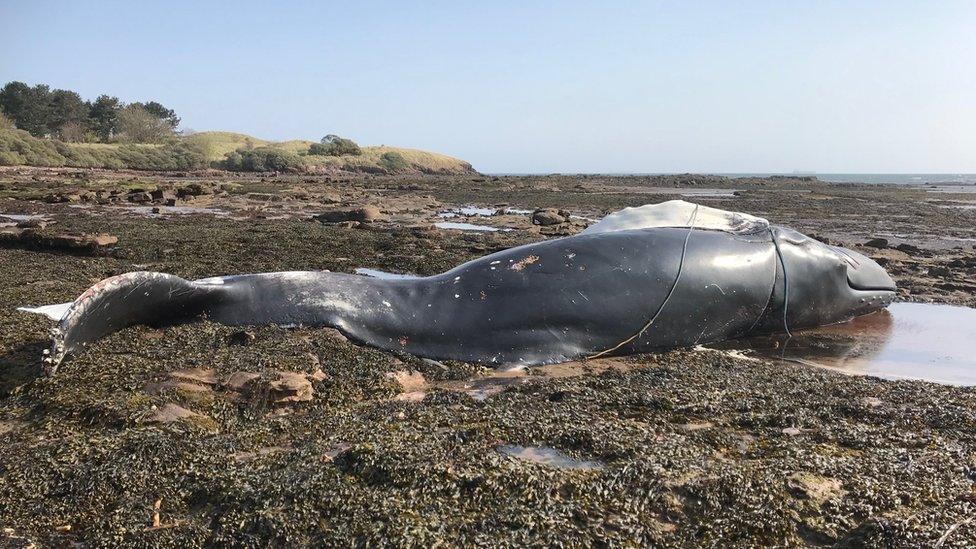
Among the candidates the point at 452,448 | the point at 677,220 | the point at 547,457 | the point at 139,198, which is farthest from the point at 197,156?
the point at 547,457

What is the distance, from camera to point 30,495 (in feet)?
8.34

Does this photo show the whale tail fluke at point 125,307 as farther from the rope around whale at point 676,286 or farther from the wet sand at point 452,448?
the rope around whale at point 676,286

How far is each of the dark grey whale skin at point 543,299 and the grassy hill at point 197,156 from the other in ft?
141

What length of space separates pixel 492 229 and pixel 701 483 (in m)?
12.2

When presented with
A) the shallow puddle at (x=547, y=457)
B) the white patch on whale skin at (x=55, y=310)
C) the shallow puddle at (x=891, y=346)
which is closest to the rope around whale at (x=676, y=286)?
the shallow puddle at (x=891, y=346)

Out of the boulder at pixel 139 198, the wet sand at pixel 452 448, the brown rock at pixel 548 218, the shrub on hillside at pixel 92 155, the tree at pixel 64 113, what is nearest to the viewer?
the wet sand at pixel 452 448

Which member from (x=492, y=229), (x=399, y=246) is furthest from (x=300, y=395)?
(x=492, y=229)

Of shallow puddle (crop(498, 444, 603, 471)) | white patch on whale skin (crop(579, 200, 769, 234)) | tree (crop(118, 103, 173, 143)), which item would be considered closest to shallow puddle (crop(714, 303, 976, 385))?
white patch on whale skin (crop(579, 200, 769, 234))

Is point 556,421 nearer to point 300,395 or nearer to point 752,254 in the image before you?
point 300,395

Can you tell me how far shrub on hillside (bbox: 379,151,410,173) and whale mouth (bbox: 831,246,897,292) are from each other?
207ft

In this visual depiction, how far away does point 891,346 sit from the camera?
568 centimetres

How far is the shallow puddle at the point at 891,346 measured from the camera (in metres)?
5.03

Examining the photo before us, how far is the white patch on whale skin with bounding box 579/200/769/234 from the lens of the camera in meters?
5.82

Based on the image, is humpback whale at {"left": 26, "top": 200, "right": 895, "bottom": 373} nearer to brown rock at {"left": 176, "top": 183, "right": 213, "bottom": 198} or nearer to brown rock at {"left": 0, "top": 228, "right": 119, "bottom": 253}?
brown rock at {"left": 0, "top": 228, "right": 119, "bottom": 253}
